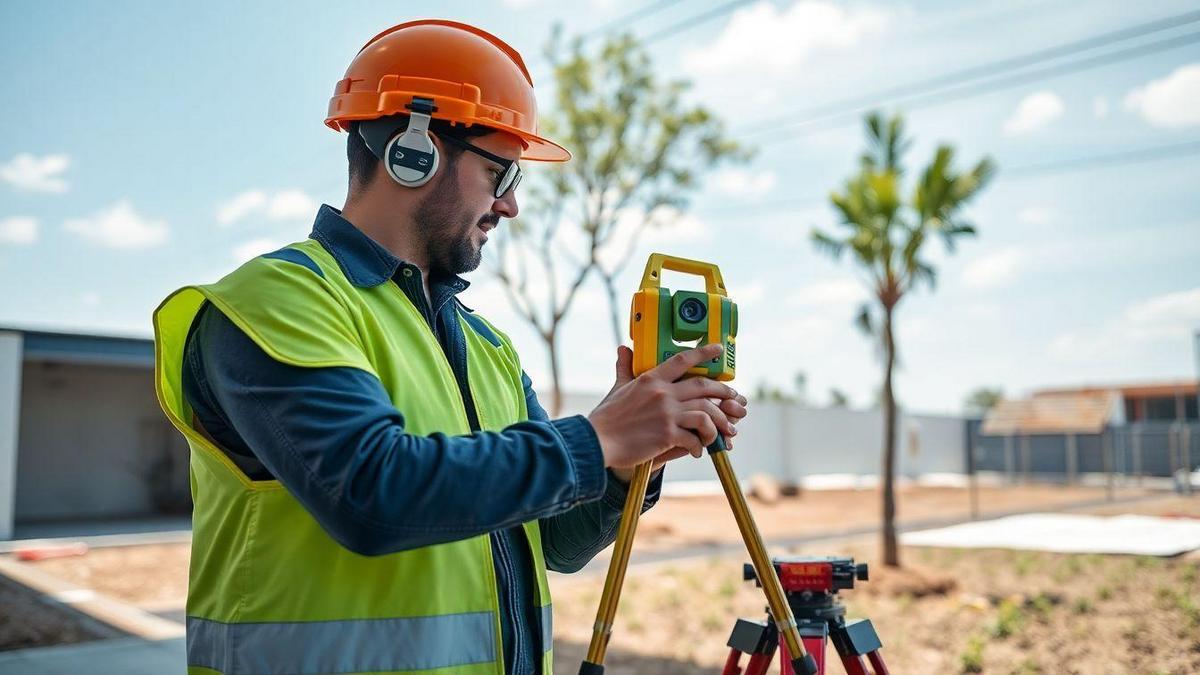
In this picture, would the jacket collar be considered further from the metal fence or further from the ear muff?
the metal fence

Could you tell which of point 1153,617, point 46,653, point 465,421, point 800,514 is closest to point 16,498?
point 46,653

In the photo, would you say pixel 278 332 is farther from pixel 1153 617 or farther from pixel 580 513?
pixel 1153 617

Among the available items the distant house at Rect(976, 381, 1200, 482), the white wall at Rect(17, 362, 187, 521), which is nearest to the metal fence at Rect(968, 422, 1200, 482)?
the distant house at Rect(976, 381, 1200, 482)

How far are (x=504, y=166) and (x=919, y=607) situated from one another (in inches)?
264

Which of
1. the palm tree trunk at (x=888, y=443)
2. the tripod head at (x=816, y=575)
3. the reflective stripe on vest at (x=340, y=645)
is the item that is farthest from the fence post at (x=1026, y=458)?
the reflective stripe on vest at (x=340, y=645)

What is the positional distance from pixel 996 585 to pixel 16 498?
1587 centimetres

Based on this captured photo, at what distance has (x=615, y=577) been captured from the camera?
139 cm

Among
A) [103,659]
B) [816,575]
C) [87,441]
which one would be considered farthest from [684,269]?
[87,441]

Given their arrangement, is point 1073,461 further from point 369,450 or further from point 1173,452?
point 369,450

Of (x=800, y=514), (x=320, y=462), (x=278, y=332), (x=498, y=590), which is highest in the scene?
→ (x=278, y=332)

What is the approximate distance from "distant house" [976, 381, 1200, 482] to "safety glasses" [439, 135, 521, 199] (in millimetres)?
16247

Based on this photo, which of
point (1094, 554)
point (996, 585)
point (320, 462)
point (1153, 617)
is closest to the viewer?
point (320, 462)

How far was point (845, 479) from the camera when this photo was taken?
27031 mm

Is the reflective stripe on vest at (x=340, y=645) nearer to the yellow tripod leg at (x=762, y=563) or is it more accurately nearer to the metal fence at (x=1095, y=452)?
the yellow tripod leg at (x=762, y=563)
